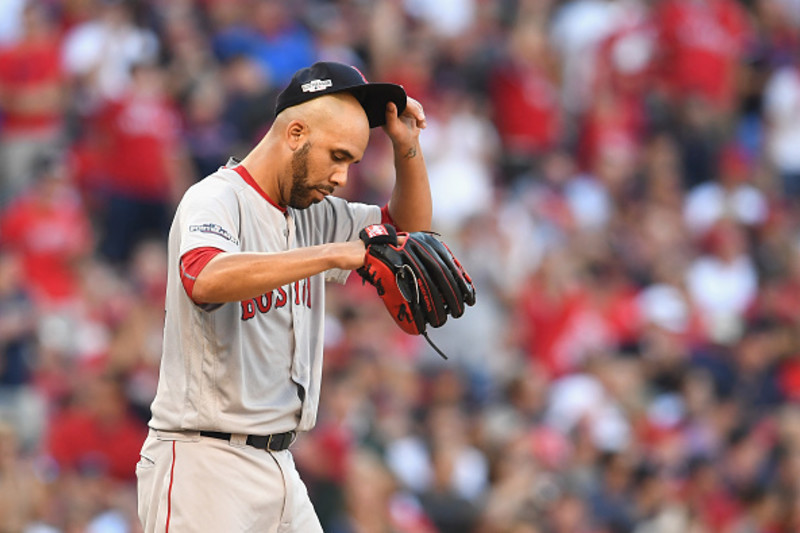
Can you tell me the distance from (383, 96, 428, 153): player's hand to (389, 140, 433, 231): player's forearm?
0.06 ft

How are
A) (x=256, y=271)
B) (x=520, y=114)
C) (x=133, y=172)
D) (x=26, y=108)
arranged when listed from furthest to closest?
(x=520, y=114), (x=26, y=108), (x=133, y=172), (x=256, y=271)

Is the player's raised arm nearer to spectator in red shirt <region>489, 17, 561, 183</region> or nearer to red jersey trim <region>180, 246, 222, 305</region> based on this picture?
red jersey trim <region>180, 246, 222, 305</region>

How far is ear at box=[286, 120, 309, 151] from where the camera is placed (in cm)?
384

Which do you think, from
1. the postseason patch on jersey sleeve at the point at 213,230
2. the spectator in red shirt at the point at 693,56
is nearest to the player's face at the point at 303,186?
the postseason patch on jersey sleeve at the point at 213,230

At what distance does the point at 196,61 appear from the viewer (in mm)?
10172

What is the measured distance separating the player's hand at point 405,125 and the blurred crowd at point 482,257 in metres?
3.35

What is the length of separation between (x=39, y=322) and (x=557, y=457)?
354 centimetres

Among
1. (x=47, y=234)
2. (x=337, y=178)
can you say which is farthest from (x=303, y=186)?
(x=47, y=234)

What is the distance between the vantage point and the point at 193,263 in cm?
349

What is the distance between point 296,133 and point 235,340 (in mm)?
637

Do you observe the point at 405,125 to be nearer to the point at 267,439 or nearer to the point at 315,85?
the point at 315,85

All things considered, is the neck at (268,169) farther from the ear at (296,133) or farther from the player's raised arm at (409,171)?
the player's raised arm at (409,171)

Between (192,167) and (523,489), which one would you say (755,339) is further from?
(192,167)

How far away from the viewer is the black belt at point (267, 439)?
3.80m
